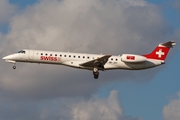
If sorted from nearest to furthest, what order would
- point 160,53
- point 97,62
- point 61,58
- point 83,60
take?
point 97,62 < point 61,58 < point 83,60 < point 160,53

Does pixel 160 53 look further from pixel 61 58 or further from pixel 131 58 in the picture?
pixel 61 58

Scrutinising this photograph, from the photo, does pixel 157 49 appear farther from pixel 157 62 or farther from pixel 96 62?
pixel 96 62

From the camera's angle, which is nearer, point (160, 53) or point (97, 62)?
point (97, 62)

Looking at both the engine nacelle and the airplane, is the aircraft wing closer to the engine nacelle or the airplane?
the airplane

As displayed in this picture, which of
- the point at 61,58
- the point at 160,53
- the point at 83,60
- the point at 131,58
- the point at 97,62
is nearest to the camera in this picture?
the point at 97,62

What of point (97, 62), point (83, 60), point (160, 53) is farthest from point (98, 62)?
point (160, 53)

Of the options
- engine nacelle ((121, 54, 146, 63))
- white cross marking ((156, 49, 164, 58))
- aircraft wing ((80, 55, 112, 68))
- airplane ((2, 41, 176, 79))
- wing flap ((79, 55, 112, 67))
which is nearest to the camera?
aircraft wing ((80, 55, 112, 68))

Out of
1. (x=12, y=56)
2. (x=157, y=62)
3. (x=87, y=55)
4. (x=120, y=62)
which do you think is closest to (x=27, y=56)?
(x=12, y=56)

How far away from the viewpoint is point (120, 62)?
212 feet

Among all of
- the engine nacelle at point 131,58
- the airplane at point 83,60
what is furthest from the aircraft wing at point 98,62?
the engine nacelle at point 131,58

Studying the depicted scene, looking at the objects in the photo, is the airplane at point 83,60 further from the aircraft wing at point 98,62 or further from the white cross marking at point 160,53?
the white cross marking at point 160,53

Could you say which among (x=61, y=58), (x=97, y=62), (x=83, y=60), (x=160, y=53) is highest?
(x=160, y=53)

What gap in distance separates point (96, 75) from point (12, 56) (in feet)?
33.9

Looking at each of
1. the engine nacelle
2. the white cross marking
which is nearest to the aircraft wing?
the engine nacelle
